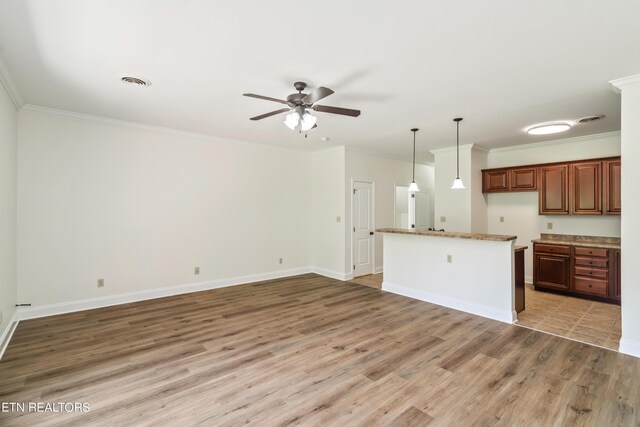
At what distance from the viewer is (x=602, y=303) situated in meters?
4.51

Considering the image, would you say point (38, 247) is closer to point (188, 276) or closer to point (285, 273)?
point (188, 276)

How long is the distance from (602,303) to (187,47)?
20.6 ft

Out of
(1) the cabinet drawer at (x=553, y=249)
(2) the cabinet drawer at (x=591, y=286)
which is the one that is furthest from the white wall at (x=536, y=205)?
(2) the cabinet drawer at (x=591, y=286)

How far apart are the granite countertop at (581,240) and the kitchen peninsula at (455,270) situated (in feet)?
6.23

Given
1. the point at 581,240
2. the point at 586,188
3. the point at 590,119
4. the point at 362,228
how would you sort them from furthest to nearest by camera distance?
the point at 362,228
the point at 581,240
the point at 586,188
the point at 590,119

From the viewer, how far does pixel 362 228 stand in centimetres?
631


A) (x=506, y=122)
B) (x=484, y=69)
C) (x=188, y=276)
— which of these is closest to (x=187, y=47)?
(x=484, y=69)

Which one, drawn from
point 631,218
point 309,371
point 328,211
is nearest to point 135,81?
point 309,371

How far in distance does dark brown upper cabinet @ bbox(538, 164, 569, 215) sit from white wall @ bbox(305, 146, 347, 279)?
11.5ft

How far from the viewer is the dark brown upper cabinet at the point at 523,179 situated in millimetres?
5414

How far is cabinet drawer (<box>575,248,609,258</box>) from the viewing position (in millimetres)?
4523

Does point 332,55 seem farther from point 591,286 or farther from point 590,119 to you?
point 591,286

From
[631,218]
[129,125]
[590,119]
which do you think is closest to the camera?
[631,218]

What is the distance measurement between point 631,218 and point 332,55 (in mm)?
3203
